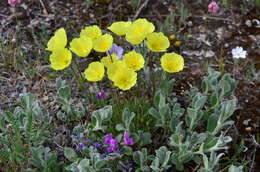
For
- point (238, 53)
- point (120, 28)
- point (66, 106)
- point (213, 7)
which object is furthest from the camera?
point (213, 7)

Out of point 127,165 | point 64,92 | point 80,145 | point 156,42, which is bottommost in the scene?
point 127,165

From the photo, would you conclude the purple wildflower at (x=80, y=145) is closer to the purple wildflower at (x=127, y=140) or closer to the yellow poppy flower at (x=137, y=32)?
the purple wildflower at (x=127, y=140)

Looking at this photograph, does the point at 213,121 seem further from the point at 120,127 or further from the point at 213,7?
the point at 213,7

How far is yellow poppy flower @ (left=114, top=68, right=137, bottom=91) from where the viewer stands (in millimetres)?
2092

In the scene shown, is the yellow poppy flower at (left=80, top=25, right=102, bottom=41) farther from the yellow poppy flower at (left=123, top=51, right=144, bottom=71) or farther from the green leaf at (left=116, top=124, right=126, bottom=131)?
the green leaf at (left=116, top=124, right=126, bottom=131)

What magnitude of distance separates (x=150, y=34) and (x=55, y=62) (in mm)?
519

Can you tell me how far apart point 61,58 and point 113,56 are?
278mm

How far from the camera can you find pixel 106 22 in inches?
129

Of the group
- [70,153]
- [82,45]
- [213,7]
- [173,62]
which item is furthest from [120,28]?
[213,7]

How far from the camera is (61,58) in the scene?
2156 millimetres

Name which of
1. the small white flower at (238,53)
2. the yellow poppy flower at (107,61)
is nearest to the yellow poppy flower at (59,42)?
the yellow poppy flower at (107,61)

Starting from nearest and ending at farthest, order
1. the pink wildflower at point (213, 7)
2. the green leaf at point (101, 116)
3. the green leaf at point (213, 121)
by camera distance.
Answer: the green leaf at point (101, 116)
the green leaf at point (213, 121)
the pink wildflower at point (213, 7)

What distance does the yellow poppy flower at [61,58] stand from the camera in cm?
212

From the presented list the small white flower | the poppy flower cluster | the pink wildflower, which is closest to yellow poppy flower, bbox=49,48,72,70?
the poppy flower cluster
